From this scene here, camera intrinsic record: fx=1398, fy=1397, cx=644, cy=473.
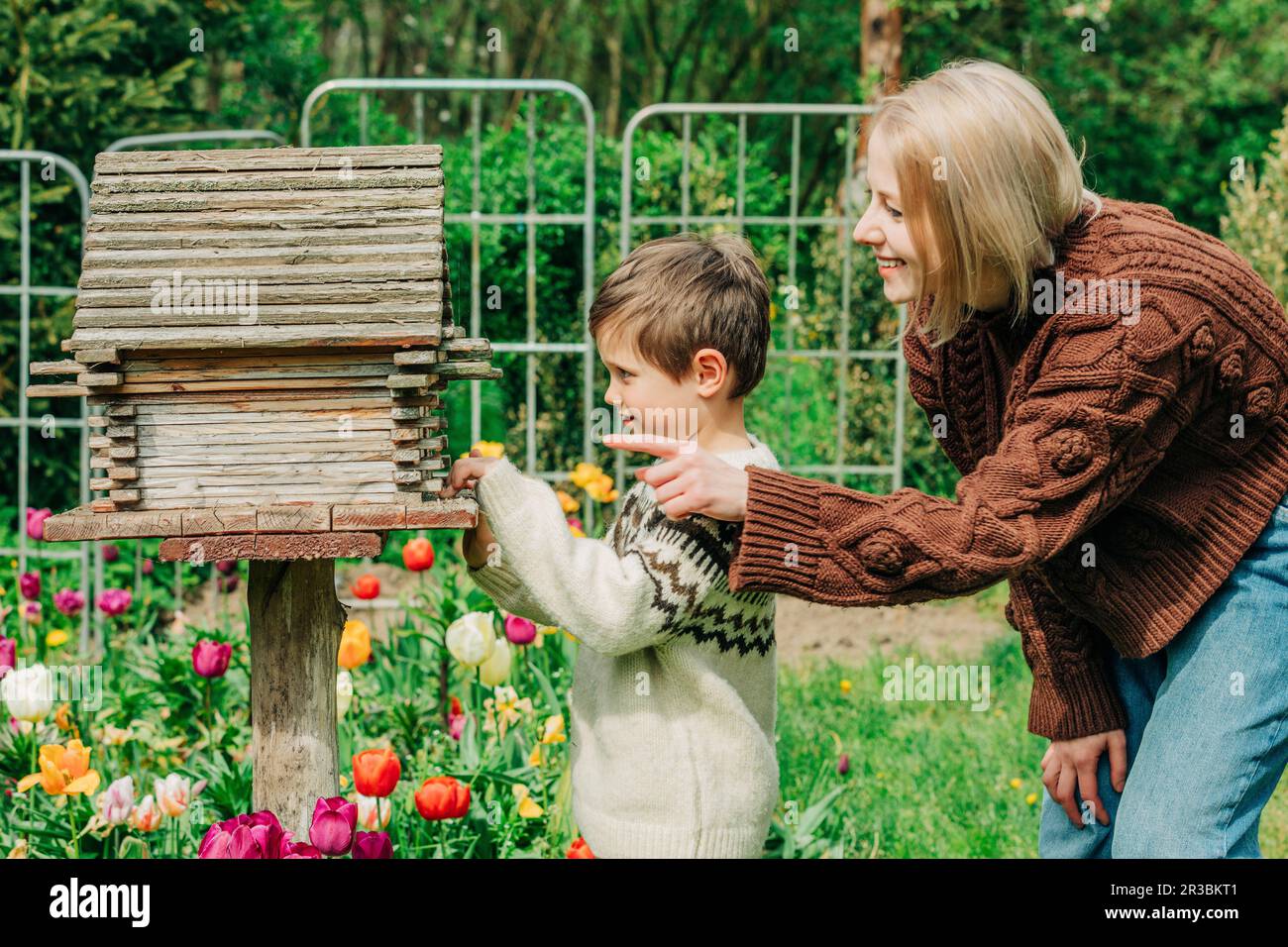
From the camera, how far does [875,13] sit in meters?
8.97

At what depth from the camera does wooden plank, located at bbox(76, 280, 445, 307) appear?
2.11m

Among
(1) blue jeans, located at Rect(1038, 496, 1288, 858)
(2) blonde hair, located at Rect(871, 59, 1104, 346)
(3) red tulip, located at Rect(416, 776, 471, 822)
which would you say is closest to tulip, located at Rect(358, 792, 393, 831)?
(3) red tulip, located at Rect(416, 776, 471, 822)

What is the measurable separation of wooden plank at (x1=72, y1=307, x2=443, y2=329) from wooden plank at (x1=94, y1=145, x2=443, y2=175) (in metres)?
0.26

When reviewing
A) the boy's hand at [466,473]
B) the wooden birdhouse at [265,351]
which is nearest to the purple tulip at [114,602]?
the wooden birdhouse at [265,351]

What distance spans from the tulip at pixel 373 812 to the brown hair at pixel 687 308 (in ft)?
3.45

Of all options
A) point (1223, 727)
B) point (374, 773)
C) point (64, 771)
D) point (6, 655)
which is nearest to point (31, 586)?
point (6, 655)

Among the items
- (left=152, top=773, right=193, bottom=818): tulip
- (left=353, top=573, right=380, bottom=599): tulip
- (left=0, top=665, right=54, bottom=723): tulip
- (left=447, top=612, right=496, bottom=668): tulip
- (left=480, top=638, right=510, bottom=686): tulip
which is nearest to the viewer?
(left=152, top=773, right=193, bottom=818): tulip

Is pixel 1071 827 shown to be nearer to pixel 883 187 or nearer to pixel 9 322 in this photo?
pixel 883 187

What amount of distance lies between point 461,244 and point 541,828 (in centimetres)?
441

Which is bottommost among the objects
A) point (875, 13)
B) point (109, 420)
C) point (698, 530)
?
point (698, 530)

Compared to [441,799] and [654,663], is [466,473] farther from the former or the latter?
[441,799]

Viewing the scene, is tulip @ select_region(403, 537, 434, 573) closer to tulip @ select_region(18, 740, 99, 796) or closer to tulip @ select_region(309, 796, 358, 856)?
tulip @ select_region(18, 740, 99, 796)

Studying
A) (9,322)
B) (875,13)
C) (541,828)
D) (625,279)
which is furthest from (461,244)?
(625,279)

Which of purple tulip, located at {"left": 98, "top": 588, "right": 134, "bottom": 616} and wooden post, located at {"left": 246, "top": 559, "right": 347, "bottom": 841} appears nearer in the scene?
wooden post, located at {"left": 246, "top": 559, "right": 347, "bottom": 841}
